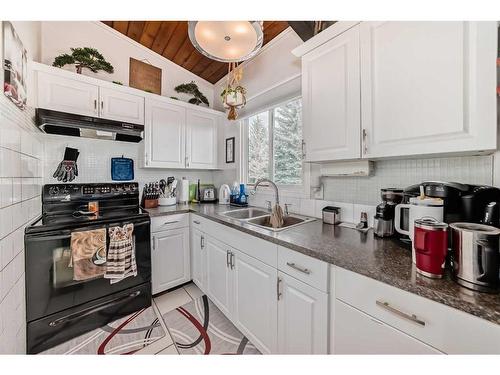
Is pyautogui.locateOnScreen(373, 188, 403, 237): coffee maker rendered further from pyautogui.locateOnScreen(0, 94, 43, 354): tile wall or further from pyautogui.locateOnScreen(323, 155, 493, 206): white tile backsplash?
pyautogui.locateOnScreen(0, 94, 43, 354): tile wall

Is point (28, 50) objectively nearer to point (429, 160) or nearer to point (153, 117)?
point (153, 117)

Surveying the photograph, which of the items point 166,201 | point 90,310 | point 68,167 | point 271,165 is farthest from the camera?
point 166,201

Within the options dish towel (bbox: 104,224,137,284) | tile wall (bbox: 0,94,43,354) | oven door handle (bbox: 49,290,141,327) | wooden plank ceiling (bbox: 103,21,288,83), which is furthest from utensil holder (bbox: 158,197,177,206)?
wooden plank ceiling (bbox: 103,21,288,83)

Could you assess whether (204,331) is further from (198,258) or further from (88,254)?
(88,254)

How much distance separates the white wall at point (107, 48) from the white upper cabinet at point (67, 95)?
1.24 ft

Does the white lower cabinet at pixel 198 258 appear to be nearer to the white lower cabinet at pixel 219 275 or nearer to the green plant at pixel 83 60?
the white lower cabinet at pixel 219 275

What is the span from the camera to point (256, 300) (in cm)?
130

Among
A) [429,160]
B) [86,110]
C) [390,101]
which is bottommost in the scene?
[429,160]

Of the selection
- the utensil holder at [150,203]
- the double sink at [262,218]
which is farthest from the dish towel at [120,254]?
the double sink at [262,218]

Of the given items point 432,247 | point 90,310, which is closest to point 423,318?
point 432,247

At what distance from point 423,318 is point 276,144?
1.79 metres
